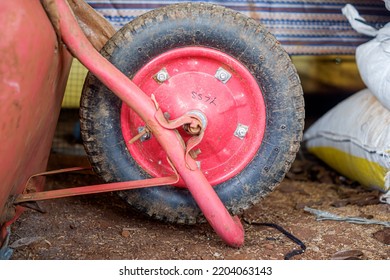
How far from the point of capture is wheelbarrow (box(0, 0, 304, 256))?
202cm

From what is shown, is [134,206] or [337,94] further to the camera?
[337,94]

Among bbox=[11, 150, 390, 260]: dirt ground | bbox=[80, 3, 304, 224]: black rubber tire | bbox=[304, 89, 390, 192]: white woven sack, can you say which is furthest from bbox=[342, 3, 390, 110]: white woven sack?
bbox=[80, 3, 304, 224]: black rubber tire

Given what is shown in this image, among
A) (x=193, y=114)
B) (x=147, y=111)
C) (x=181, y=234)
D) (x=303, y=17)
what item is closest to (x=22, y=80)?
(x=147, y=111)

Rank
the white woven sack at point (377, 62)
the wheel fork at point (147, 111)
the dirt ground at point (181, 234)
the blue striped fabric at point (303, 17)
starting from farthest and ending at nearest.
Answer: the blue striped fabric at point (303, 17), the white woven sack at point (377, 62), the dirt ground at point (181, 234), the wheel fork at point (147, 111)

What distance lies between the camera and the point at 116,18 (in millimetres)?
Result: 2730

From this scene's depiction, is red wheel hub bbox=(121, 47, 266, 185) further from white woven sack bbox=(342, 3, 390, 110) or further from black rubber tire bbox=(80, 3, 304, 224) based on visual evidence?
white woven sack bbox=(342, 3, 390, 110)

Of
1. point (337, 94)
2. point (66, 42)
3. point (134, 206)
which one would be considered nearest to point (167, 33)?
point (66, 42)

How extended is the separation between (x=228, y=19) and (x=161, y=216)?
2.09 feet

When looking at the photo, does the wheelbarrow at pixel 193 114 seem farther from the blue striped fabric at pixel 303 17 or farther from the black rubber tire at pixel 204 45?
the blue striped fabric at pixel 303 17

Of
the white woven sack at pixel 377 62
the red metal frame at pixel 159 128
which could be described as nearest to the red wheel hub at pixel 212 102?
the red metal frame at pixel 159 128

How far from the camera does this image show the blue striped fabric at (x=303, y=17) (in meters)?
2.73

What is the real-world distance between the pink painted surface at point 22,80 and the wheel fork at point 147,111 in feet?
0.19

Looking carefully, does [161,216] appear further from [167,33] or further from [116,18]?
[116,18]

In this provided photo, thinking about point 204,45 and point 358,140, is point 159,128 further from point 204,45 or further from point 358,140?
point 358,140
